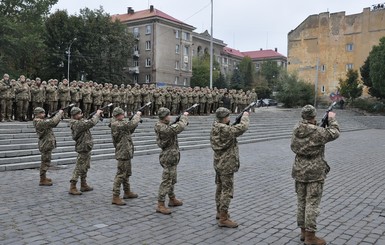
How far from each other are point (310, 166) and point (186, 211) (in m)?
2.59

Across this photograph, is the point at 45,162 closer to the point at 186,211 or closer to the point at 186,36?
the point at 186,211

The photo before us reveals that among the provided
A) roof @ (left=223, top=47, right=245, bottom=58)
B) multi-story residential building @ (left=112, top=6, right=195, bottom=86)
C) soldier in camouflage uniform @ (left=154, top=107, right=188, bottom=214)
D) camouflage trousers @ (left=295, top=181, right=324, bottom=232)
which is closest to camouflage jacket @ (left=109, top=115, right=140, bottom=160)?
soldier in camouflage uniform @ (left=154, top=107, right=188, bottom=214)

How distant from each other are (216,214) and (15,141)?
851 centimetres

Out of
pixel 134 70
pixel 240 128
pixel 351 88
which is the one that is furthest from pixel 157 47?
pixel 240 128

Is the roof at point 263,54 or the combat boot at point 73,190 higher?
the roof at point 263,54

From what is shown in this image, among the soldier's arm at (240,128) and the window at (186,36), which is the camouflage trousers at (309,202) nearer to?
the soldier's arm at (240,128)

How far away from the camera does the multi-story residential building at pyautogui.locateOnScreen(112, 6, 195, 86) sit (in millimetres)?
61938

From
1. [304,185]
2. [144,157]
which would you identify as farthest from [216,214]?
[144,157]

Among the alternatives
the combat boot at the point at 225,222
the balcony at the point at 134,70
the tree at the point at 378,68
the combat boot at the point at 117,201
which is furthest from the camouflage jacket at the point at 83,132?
the balcony at the point at 134,70

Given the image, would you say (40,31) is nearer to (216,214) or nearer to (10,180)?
(10,180)

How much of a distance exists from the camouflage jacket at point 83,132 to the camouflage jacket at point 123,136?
Result: 79 cm

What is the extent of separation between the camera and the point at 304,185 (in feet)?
19.2

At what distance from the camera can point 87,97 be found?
1889 cm

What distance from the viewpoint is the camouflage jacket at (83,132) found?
8555mm
